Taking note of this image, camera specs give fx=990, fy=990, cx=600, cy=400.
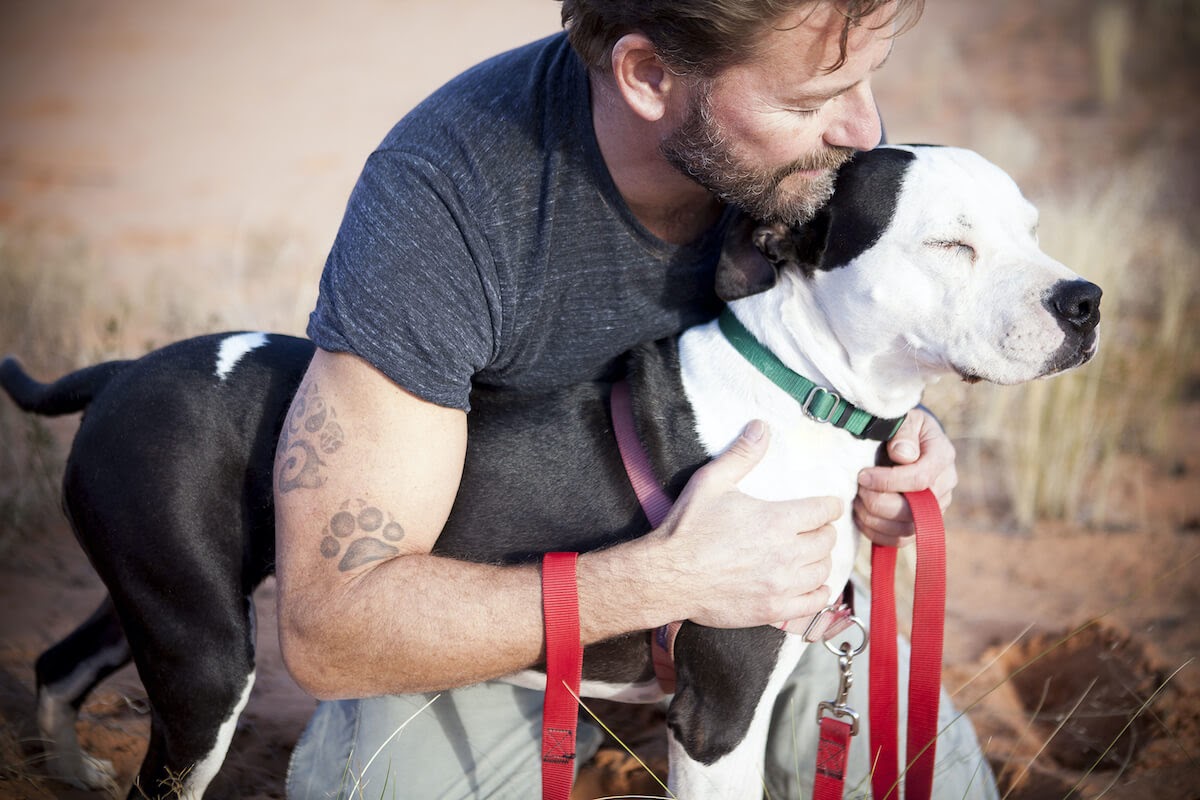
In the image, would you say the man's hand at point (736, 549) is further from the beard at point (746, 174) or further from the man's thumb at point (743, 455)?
the beard at point (746, 174)

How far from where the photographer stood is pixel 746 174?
234cm

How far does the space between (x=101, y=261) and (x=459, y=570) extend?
665cm

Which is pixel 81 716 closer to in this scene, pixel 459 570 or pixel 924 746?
pixel 459 570

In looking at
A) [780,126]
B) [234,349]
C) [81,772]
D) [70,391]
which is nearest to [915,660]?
[780,126]

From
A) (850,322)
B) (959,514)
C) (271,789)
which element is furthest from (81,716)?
(959,514)

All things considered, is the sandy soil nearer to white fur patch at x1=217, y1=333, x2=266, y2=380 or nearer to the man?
the man

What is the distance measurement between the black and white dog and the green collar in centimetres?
2

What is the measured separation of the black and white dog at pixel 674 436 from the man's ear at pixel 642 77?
367 millimetres

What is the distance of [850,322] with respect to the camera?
7.60ft

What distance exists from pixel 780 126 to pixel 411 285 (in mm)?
922

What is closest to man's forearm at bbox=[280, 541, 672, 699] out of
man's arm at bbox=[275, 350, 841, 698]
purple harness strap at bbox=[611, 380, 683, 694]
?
man's arm at bbox=[275, 350, 841, 698]

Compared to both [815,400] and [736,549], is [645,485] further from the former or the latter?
[815,400]

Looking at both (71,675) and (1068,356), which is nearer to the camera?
(1068,356)

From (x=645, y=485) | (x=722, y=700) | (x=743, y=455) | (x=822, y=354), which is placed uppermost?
(x=822, y=354)
